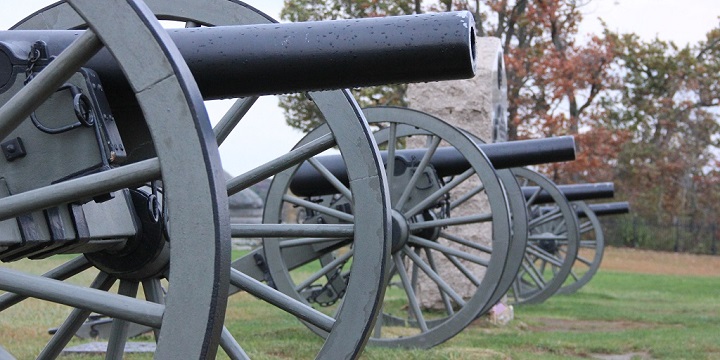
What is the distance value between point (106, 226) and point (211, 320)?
→ 1.16m

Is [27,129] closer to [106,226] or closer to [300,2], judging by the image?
[106,226]

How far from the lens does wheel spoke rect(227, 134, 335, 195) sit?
4113 millimetres

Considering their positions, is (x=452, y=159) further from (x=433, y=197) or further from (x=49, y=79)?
(x=49, y=79)

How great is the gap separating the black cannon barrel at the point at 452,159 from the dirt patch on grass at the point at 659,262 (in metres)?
16.6

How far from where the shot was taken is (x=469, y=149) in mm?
7746

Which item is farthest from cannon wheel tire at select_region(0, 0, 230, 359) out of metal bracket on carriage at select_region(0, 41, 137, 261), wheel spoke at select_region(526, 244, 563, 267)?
wheel spoke at select_region(526, 244, 563, 267)

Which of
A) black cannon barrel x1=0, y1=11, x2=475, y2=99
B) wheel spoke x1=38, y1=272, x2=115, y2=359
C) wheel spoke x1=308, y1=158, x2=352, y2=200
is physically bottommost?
wheel spoke x1=38, y1=272, x2=115, y2=359

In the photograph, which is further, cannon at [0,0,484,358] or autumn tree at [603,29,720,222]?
autumn tree at [603,29,720,222]

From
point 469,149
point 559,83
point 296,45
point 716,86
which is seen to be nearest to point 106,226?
point 296,45

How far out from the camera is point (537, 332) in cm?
1019

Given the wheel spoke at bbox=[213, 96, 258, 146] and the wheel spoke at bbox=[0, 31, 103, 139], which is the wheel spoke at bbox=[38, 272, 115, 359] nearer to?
the wheel spoke at bbox=[213, 96, 258, 146]

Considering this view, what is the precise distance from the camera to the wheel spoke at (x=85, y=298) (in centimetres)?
277

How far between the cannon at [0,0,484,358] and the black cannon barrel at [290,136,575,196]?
11.3 ft

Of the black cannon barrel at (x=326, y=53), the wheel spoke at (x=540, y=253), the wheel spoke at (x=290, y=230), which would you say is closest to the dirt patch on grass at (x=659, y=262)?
the wheel spoke at (x=540, y=253)
